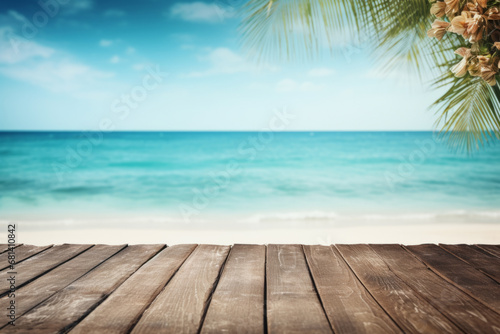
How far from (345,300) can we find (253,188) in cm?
905

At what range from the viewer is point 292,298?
1.17 meters

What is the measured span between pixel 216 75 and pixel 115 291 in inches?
1049

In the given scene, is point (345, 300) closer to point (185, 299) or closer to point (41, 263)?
point (185, 299)

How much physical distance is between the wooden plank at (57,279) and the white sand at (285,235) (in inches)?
109

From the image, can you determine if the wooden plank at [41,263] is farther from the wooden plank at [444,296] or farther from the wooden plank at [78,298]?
the wooden plank at [444,296]

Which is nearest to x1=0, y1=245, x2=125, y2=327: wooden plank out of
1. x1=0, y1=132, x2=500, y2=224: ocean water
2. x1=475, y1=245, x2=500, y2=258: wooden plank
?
x1=475, y1=245, x2=500, y2=258: wooden plank

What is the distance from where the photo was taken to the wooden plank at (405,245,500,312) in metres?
1.19

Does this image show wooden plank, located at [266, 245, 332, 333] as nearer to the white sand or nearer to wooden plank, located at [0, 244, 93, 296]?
wooden plank, located at [0, 244, 93, 296]

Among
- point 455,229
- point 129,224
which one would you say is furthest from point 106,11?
point 455,229

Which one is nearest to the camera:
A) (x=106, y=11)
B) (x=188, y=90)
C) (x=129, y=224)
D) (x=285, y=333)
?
(x=285, y=333)

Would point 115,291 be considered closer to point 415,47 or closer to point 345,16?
point 345,16

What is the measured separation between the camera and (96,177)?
39.7 feet

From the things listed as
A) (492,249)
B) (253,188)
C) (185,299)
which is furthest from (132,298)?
(253,188)

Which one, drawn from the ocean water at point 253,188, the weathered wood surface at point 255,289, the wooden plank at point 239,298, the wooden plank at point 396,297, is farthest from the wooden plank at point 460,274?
the ocean water at point 253,188
